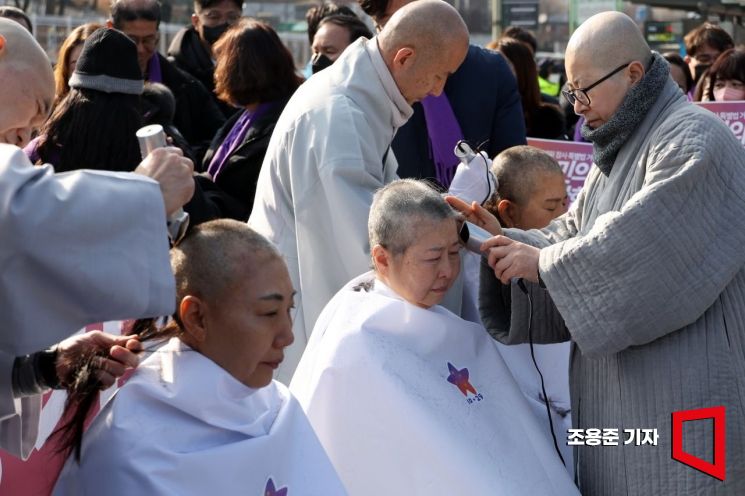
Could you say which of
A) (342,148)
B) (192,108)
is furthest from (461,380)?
(192,108)

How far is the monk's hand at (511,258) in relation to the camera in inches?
148

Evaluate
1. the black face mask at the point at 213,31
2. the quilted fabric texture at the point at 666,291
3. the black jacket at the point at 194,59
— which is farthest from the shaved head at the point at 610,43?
the black face mask at the point at 213,31

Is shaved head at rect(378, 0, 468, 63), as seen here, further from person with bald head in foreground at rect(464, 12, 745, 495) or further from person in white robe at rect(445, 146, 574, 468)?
person with bald head in foreground at rect(464, 12, 745, 495)

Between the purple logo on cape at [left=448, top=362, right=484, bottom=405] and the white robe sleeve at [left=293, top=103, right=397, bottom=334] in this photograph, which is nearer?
the purple logo on cape at [left=448, top=362, right=484, bottom=405]

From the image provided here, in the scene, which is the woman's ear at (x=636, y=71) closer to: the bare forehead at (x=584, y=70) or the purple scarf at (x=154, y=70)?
the bare forehead at (x=584, y=70)

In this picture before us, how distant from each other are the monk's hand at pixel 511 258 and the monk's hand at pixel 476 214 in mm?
223

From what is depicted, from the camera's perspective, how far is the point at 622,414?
3.77m

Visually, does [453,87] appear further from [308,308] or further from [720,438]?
[720,438]

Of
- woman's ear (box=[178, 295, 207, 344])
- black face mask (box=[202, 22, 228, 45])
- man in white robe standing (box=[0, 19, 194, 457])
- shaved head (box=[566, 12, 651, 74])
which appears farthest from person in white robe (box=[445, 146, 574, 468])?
black face mask (box=[202, 22, 228, 45])

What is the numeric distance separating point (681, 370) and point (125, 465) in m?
1.65

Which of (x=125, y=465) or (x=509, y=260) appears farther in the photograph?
(x=509, y=260)

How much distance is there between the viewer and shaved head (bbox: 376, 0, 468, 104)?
432 cm

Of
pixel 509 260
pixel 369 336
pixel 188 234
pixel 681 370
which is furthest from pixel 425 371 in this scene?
pixel 188 234

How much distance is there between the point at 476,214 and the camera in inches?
159
